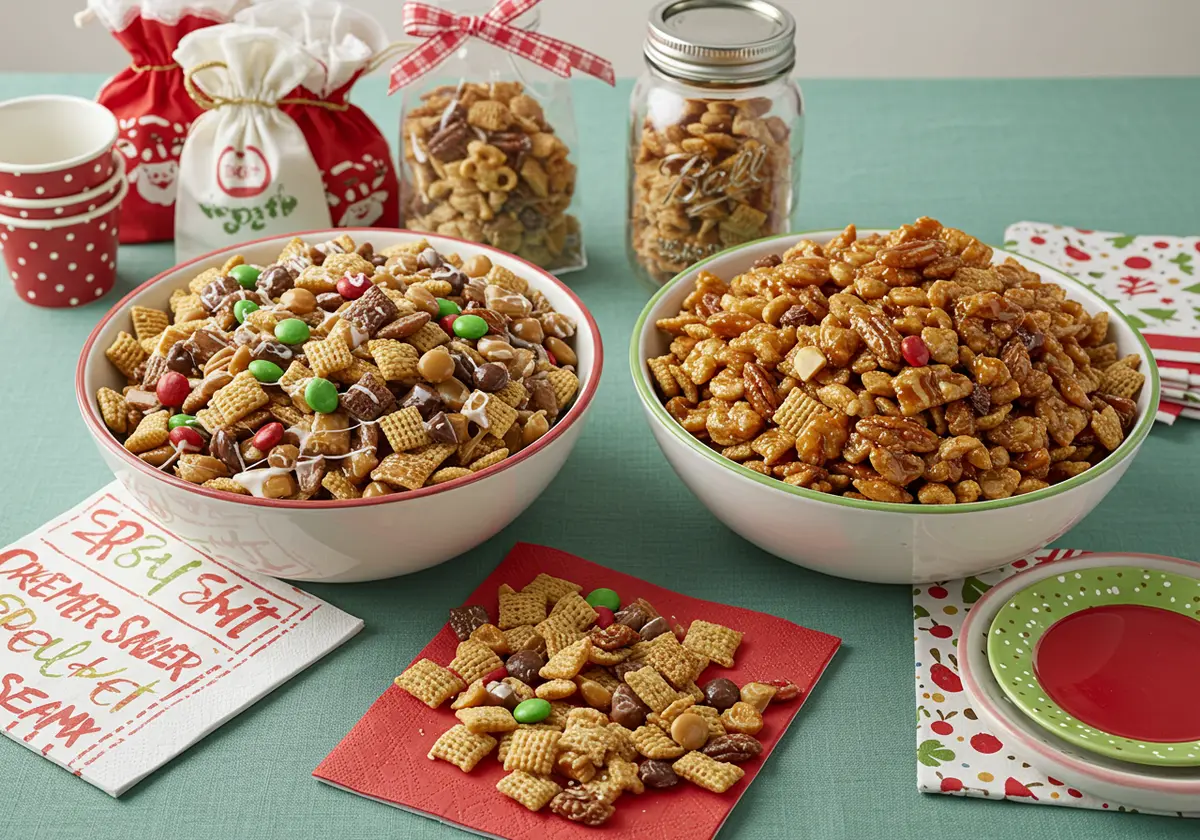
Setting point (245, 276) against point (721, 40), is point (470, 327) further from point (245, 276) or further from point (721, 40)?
point (721, 40)

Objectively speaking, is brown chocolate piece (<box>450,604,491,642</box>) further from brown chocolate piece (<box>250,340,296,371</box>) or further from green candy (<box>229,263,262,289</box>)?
green candy (<box>229,263,262,289</box>)

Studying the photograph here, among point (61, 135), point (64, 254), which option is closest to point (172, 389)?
point (64, 254)

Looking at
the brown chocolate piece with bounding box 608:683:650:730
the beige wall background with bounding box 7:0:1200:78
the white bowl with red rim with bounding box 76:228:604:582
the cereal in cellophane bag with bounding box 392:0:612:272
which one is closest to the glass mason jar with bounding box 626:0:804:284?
the cereal in cellophane bag with bounding box 392:0:612:272

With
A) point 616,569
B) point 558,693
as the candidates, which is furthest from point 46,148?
point 558,693

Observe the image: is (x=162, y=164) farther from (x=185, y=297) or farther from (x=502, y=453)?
(x=502, y=453)

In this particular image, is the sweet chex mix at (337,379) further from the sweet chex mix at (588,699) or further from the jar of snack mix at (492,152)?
the jar of snack mix at (492,152)
